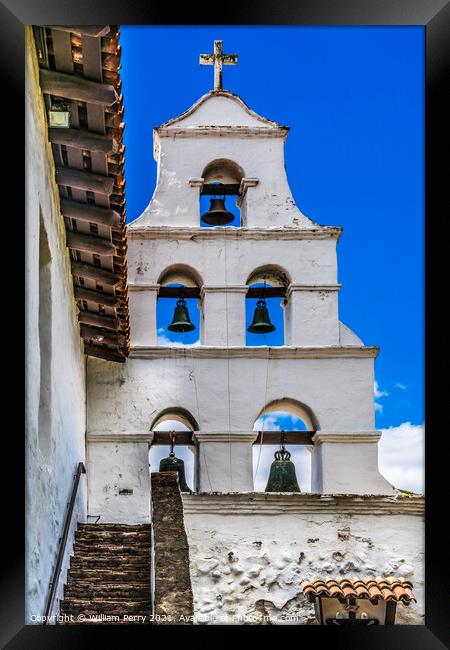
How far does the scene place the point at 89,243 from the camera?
1106 centimetres

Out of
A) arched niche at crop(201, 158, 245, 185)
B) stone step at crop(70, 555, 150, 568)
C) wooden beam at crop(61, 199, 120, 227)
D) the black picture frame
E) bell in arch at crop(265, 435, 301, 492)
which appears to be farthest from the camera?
arched niche at crop(201, 158, 245, 185)

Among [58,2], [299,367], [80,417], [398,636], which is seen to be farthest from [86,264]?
[398,636]

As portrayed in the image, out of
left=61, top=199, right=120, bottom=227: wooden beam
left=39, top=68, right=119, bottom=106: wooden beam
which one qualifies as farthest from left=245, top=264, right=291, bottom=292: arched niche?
left=39, top=68, right=119, bottom=106: wooden beam

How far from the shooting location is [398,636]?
308 inches

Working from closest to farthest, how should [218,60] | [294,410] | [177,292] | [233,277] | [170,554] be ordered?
[170,554], [294,410], [233,277], [177,292], [218,60]

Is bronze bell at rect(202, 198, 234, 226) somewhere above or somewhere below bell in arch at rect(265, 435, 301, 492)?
above

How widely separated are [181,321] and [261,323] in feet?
2.48

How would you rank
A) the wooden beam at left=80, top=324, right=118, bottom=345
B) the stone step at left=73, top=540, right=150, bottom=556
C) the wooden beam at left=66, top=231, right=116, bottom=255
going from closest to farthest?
the wooden beam at left=66, top=231, right=116, bottom=255 → the stone step at left=73, top=540, right=150, bottom=556 → the wooden beam at left=80, top=324, right=118, bottom=345

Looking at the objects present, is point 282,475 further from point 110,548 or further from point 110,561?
point 110,561

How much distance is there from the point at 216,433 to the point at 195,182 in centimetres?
255

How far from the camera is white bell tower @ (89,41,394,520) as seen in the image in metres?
13.3

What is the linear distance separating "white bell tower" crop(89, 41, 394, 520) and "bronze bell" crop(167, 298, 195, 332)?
0.18m

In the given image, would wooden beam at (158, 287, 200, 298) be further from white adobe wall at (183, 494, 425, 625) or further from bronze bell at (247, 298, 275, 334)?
white adobe wall at (183, 494, 425, 625)
